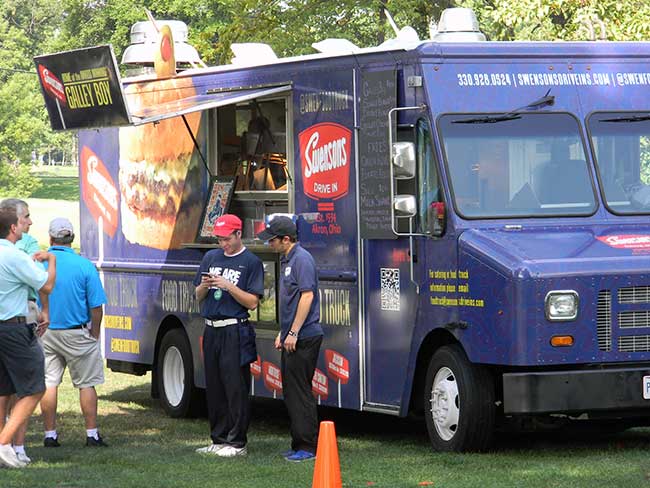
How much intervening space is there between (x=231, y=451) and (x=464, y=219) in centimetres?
237

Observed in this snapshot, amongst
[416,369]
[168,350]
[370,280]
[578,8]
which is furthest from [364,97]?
[578,8]

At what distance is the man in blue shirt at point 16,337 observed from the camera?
33.0 ft

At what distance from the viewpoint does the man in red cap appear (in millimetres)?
10836

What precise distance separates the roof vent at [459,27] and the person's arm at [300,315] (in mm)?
2231

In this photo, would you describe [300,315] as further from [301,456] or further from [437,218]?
[437,218]

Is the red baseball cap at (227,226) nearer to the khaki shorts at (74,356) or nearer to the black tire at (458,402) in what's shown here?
the khaki shorts at (74,356)

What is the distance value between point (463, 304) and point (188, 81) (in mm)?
4678

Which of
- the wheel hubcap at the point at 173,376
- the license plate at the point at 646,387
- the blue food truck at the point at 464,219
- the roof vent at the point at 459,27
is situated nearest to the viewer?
the blue food truck at the point at 464,219

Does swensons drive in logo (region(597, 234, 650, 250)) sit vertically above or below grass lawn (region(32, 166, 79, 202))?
below

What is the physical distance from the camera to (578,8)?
18219mm

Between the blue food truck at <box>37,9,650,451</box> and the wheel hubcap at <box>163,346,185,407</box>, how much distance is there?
54.5 inches

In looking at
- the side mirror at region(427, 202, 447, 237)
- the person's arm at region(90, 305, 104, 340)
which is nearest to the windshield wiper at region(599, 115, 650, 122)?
the side mirror at region(427, 202, 447, 237)

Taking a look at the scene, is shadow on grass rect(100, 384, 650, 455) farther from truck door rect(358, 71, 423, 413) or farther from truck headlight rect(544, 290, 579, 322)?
truck headlight rect(544, 290, 579, 322)

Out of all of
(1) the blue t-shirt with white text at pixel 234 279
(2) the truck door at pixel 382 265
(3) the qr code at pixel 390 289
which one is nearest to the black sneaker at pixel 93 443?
(1) the blue t-shirt with white text at pixel 234 279
